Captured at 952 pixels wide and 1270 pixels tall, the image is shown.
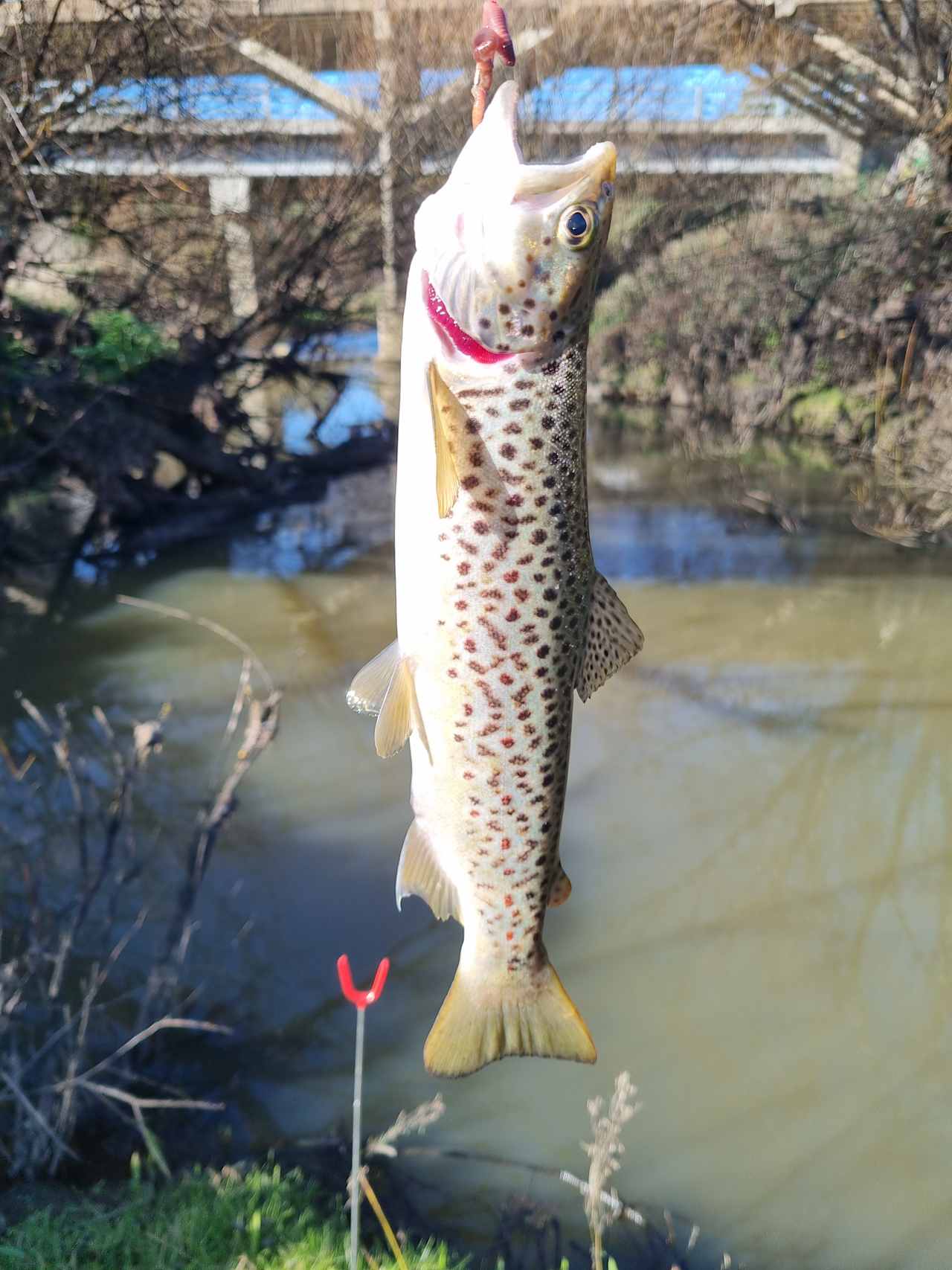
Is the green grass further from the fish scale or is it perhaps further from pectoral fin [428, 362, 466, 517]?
pectoral fin [428, 362, 466, 517]

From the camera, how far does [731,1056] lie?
5.60 m

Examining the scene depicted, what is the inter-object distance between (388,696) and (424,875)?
0.36 metres

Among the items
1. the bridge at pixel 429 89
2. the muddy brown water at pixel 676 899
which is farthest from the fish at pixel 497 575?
the bridge at pixel 429 89

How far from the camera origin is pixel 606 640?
169cm

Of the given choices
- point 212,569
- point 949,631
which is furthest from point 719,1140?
point 212,569

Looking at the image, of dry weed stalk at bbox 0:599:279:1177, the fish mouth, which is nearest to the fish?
A: the fish mouth

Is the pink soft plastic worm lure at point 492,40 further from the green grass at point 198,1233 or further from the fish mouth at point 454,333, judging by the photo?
the green grass at point 198,1233

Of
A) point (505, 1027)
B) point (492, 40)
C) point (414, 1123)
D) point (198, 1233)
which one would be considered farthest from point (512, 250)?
point (198, 1233)

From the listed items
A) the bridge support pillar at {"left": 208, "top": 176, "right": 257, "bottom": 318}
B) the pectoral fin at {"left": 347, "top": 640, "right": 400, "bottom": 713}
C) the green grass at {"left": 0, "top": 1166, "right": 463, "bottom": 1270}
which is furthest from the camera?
the bridge support pillar at {"left": 208, "top": 176, "right": 257, "bottom": 318}

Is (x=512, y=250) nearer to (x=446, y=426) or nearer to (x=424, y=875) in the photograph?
(x=446, y=426)

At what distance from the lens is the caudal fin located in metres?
1.68

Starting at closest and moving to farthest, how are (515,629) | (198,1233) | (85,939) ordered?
(515,629)
(198,1233)
(85,939)

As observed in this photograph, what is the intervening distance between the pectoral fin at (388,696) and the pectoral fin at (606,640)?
0.30 meters

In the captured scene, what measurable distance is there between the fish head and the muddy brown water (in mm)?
4624
